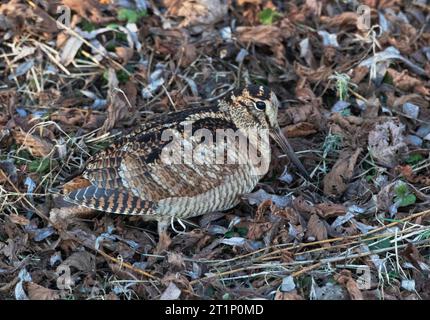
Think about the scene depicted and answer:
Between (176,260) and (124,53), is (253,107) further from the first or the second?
(124,53)

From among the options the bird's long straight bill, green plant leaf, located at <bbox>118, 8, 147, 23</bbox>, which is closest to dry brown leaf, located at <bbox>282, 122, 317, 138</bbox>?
the bird's long straight bill

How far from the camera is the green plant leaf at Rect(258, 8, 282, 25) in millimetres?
7402

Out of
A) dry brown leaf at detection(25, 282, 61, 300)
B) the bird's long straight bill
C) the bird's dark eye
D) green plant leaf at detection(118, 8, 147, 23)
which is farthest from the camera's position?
green plant leaf at detection(118, 8, 147, 23)

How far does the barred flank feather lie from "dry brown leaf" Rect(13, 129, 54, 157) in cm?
79

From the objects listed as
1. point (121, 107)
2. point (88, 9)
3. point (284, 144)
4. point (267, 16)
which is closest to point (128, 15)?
point (88, 9)

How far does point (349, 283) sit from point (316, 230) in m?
0.57

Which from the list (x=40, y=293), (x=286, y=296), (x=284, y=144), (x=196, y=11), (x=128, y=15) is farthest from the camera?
(x=196, y=11)

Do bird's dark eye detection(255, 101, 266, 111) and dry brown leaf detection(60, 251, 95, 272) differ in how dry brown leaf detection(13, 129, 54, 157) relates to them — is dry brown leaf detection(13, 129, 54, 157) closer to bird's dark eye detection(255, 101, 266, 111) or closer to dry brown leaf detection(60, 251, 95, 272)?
dry brown leaf detection(60, 251, 95, 272)

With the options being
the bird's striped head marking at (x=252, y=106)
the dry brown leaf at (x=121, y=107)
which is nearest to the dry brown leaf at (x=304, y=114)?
the bird's striped head marking at (x=252, y=106)

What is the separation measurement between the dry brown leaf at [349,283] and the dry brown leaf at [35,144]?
8.47 ft

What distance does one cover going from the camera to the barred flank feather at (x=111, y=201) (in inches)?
215

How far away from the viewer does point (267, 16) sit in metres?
7.42

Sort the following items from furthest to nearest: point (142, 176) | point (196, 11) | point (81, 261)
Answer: point (196, 11)
point (142, 176)
point (81, 261)
